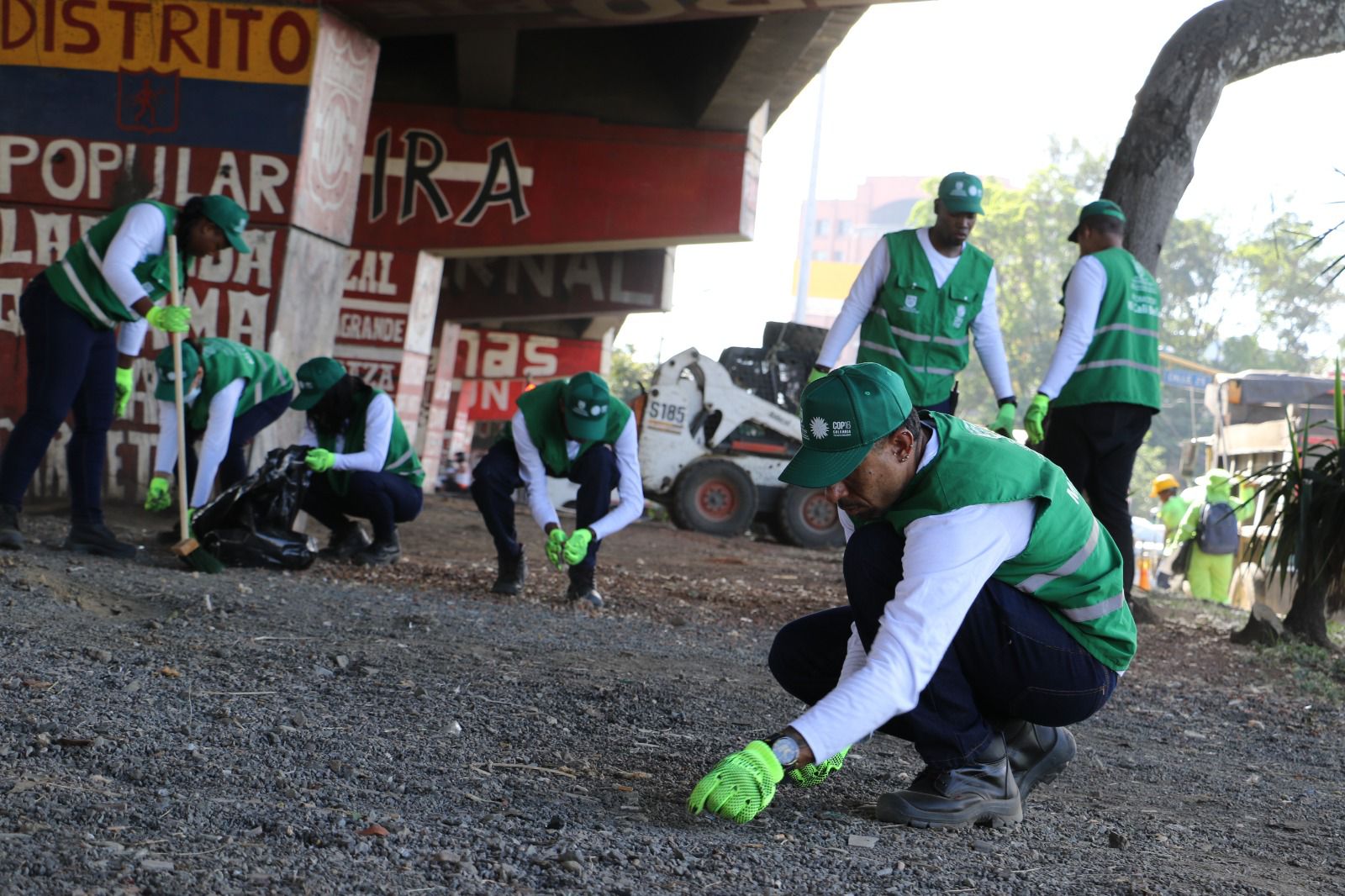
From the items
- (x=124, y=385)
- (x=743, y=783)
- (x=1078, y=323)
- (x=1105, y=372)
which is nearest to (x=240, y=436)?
(x=124, y=385)

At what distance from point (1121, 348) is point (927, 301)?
1122 millimetres

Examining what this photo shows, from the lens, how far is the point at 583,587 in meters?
6.14

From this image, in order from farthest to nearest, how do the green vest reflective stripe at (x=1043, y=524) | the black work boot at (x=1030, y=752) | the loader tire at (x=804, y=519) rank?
the loader tire at (x=804, y=519) → the black work boot at (x=1030, y=752) → the green vest reflective stripe at (x=1043, y=524)

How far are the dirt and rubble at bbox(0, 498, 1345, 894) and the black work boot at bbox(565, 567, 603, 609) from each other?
0.35m

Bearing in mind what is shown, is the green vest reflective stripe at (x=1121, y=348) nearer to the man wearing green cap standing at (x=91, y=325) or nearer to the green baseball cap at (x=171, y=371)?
the man wearing green cap standing at (x=91, y=325)

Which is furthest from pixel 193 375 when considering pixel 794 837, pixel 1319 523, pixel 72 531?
pixel 1319 523

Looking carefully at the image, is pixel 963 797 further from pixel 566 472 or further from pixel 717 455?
pixel 717 455

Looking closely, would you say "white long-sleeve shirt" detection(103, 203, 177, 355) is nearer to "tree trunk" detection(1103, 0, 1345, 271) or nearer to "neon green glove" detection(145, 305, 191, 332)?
"neon green glove" detection(145, 305, 191, 332)

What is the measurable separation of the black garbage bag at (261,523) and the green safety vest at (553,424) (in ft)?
3.89

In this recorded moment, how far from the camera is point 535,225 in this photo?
11.4 m

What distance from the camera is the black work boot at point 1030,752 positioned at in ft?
10.0

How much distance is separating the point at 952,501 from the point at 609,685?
6.05 ft

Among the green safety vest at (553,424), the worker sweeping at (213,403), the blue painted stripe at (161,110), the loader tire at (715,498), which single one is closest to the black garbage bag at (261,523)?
the worker sweeping at (213,403)

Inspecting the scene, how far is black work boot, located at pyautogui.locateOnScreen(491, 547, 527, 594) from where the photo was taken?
20.4ft
